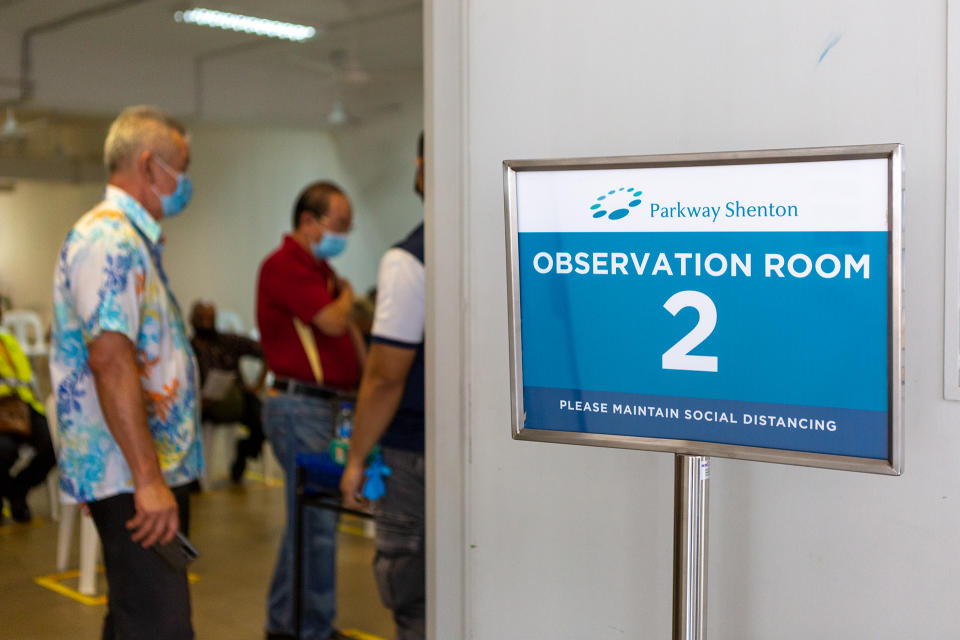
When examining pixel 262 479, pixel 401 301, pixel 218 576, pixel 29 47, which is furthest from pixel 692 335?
pixel 29 47

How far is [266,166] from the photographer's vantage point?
680 centimetres

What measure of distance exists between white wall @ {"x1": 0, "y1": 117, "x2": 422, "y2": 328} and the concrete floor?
73.0 inches

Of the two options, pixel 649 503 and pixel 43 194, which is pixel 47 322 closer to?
pixel 43 194

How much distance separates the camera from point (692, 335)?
1.34 m

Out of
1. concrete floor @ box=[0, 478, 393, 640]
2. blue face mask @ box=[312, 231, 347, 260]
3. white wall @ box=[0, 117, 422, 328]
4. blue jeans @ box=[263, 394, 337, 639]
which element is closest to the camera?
blue jeans @ box=[263, 394, 337, 639]

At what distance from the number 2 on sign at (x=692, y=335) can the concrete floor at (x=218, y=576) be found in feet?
7.40

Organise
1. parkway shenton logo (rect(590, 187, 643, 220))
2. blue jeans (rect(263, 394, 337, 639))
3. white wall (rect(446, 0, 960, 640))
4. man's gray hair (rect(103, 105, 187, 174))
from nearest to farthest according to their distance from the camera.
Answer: parkway shenton logo (rect(590, 187, 643, 220)) < white wall (rect(446, 0, 960, 640)) < man's gray hair (rect(103, 105, 187, 174)) < blue jeans (rect(263, 394, 337, 639))

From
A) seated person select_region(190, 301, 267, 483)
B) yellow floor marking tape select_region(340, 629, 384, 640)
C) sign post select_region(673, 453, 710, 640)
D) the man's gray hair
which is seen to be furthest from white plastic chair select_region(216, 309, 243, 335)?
sign post select_region(673, 453, 710, 640)

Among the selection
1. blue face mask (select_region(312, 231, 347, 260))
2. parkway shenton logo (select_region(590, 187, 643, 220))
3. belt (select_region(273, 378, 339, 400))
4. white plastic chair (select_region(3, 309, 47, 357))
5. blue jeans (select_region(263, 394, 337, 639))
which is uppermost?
blue face mask (select_region(312, 231, 347, 260))

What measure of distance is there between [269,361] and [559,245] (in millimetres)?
2012

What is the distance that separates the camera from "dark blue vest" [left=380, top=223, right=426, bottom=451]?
235 cm

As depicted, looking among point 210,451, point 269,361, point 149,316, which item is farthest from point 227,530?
point 149,316

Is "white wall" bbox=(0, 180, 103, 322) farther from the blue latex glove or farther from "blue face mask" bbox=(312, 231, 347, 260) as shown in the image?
the blue latex glove

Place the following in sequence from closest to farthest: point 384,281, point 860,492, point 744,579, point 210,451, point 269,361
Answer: point 860,492 < point 744,579 < point 384,281 < point 269,361 < point 210,451
